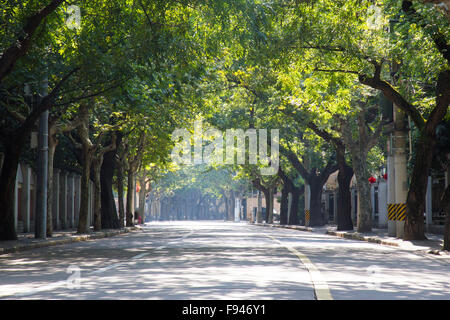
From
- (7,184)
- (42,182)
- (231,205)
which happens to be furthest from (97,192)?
(231,205)

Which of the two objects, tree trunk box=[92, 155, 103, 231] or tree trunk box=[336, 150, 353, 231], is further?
tree trunk box=[336, 150, 353, 231]

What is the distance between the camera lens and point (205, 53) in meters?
20.7

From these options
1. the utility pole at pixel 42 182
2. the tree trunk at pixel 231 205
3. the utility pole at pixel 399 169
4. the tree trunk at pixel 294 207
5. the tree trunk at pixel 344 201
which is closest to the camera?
the utility pole at pixel 42 182

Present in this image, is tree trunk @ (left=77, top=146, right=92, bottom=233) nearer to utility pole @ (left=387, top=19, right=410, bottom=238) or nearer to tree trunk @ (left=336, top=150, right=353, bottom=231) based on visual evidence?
utility pole @ (left=387, top=19, right=410, bottom=238)

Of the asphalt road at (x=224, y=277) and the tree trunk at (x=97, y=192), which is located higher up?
the tree trunk at (x=97, y=192)

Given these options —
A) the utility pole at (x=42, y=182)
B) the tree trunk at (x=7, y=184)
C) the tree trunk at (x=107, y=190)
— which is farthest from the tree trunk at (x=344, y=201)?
the tree trunk at (x=7, y=184)

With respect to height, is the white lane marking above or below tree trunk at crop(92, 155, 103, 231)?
below

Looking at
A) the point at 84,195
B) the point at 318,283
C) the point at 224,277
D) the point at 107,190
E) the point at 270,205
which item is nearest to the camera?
the point at 318,283

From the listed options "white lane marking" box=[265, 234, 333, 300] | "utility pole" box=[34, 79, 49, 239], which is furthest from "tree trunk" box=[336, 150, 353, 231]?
"white lane marking" box=[265, 234, 333, 300]

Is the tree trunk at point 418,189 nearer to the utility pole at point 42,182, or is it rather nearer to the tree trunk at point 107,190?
the utility pole at point 42,182

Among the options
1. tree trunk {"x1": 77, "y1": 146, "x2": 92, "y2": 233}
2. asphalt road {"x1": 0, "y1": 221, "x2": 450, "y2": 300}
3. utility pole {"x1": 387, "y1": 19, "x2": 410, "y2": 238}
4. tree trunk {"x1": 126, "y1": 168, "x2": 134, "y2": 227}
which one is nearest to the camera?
asphalt road {"x1": 0, "y1": 221, "x2": 450, "y2": 300}

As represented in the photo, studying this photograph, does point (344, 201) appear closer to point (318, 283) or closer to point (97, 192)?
point (97, 192)
